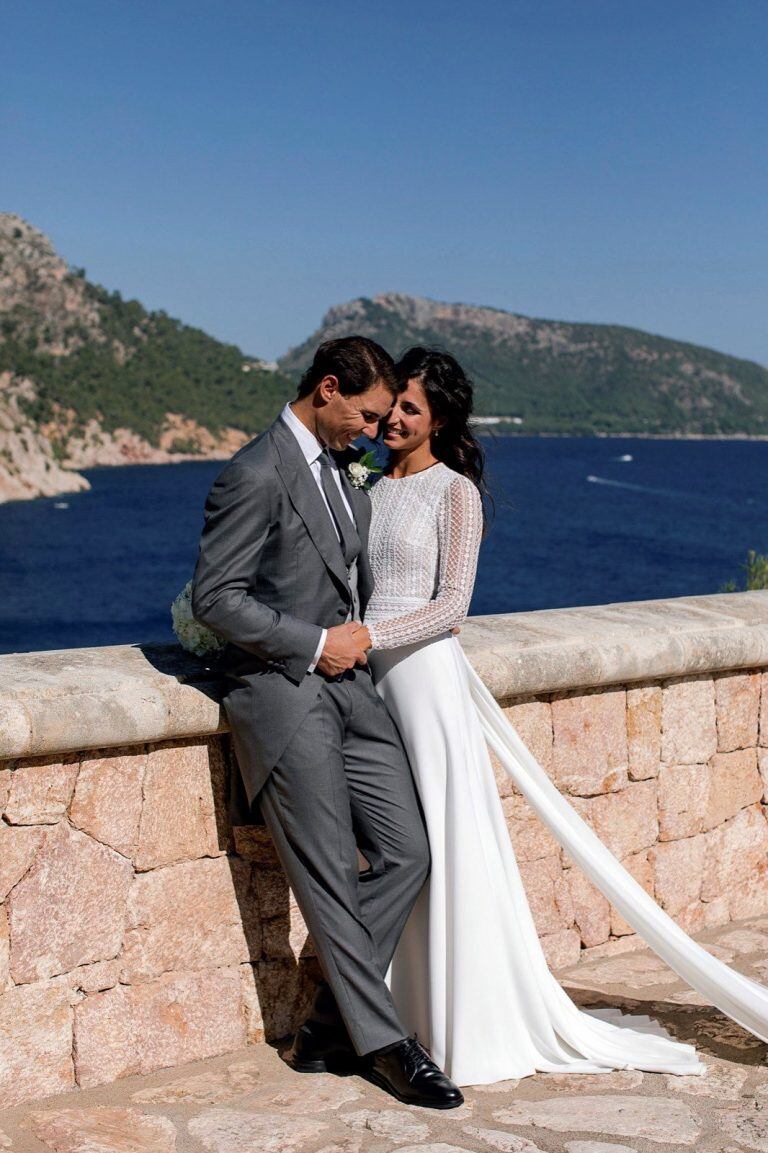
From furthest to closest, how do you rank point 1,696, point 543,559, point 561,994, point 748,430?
point 748,430
point 543,559
point 561,994
point 1,696

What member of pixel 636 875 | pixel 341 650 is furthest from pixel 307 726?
pixel 636 875

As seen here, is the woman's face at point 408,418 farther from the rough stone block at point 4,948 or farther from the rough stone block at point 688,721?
the rough stone block at point 4,948

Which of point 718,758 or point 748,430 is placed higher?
point 748,430

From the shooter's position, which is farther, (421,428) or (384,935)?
(421,428)

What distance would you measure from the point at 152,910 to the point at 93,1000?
0.25 m

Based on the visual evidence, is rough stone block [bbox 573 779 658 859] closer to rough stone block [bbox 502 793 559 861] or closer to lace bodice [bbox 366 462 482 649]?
rough stone block [bbox 502 793 559 861]

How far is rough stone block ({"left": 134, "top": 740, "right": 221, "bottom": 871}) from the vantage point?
10.6 ft

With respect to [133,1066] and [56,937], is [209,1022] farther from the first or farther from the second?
[56,937]

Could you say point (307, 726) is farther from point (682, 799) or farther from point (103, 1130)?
point (682, 799)

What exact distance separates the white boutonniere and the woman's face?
0.06m

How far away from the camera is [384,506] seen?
11.2 ft

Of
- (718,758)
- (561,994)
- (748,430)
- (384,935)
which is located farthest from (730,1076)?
(748,430)

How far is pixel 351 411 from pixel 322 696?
0.69 meters

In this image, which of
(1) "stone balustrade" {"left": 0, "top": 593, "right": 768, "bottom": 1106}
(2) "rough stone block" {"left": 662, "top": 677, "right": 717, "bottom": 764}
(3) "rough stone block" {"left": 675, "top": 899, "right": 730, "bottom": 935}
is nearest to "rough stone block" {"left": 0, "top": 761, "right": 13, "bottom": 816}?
(1) "stone balustrade" {"left": 0, "top": 593, "right": 768, "bottom": 1106}
